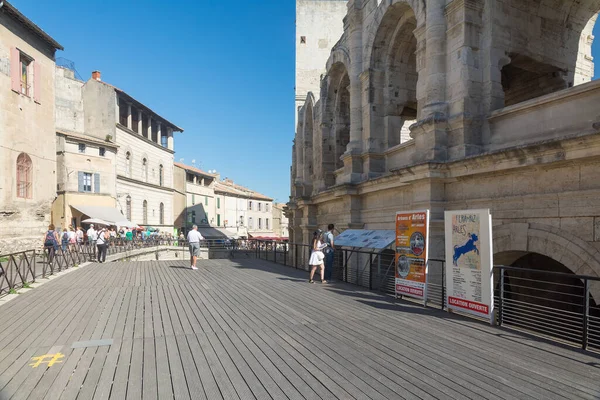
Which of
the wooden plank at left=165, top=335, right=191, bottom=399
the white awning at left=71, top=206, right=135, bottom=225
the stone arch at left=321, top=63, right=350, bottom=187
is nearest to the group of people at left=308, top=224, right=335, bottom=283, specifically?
the wooden plank at left=165, top=335, right=191, bottom=399

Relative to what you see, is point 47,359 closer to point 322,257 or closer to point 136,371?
point 136,371

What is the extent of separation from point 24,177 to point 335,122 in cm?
1646

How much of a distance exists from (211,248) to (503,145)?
915 inches

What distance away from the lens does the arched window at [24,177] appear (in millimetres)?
19812

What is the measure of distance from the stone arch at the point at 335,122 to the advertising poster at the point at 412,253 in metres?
10.6

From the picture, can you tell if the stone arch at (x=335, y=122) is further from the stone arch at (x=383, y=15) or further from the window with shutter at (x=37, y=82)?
the window with shutter at (x=37, y=82)

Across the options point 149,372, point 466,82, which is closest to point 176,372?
point 149,372

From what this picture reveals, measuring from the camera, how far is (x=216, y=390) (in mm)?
3986

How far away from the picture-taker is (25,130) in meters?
19.9

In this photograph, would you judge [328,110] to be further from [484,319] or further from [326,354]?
[326,354]

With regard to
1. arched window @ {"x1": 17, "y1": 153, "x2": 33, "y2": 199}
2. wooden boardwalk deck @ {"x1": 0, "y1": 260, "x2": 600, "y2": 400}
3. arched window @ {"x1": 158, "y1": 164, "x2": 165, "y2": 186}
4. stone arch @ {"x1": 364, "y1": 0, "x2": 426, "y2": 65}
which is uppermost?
stone arch @ {"x1": 364, "y1": 0, "x2": 426, "y2": 65}

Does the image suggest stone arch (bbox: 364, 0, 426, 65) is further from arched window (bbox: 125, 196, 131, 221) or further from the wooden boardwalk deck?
arched window (bbox: 125, 196, 131, 221)

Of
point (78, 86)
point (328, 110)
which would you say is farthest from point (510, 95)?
point (78, 86)

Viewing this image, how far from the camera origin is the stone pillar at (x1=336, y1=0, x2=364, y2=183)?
14688 mm
